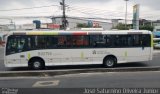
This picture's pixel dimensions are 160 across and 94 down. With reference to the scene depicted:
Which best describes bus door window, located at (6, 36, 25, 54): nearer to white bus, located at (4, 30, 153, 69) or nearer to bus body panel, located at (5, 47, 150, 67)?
white bus, located at (4, 30, 153, 69)

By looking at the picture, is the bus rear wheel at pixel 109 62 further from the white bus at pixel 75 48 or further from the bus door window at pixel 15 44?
the bus door window at pixel 15 44

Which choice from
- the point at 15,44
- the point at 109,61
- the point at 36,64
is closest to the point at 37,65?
the point at 36,64

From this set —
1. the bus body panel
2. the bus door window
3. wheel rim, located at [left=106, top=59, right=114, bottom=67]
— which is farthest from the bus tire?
wheel rim, located at [left=106, top=59, right=114, bottom=67]

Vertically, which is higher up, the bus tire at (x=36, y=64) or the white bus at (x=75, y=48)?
the white bus at (x=75, y=48)

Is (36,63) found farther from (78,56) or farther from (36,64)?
(78,56)

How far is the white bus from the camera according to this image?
17.9 m

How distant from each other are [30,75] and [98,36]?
18.0 feet

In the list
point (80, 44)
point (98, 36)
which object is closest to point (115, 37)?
point (98, 36)

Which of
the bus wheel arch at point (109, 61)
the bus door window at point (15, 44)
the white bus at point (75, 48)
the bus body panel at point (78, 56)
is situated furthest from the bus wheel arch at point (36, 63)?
the bus wheel arch at point (109, 61)

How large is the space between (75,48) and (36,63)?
2.62 m

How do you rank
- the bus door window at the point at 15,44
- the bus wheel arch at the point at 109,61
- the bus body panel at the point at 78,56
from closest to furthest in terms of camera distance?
the bus door window at the point at 15,44
the bus body panel at the point at 78,56
the bus wheel arch at the point at 109,61

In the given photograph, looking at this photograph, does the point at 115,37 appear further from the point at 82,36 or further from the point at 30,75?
the point at 30,75

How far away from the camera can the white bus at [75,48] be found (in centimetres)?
1786

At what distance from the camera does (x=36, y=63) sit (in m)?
18.2
